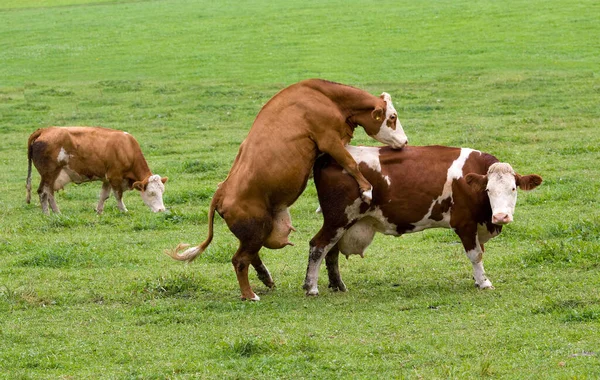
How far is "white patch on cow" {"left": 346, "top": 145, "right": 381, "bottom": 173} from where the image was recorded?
1096cm

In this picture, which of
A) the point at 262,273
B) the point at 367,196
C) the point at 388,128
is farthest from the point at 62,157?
the point at 367,196

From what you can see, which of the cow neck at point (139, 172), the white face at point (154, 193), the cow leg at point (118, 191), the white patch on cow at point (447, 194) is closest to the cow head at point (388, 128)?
the white patch on cow at point (447, 194)

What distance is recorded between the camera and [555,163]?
1780 centimetres

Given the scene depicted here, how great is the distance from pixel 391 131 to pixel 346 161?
Result: 0.88 m

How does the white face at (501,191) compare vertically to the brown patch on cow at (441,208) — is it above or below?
above

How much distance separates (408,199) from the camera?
10898 millimetres

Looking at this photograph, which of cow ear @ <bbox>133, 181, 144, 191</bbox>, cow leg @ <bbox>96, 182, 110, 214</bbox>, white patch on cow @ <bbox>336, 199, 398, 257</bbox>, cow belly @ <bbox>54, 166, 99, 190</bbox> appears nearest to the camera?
white patch on cow @ <bbox>336, 199, 398, 257</bbox>

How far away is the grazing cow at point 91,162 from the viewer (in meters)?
17.0

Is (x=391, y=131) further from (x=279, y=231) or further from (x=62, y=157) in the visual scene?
(x=62, y=157)

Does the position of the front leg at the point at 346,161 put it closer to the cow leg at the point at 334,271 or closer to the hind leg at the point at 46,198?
the cow leg at the point at 334,271

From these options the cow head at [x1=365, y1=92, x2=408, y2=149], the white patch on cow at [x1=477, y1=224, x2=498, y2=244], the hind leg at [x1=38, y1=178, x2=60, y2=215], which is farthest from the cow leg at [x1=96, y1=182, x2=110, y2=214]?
the white patch on cow at [x1=477, y1=224, x2=498, y2=244]

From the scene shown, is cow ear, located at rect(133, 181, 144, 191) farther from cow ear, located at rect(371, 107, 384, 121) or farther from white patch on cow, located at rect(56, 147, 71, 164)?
cow ear, located at rect(371, 107, 384, 121)

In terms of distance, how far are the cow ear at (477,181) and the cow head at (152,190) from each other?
728 centimetres

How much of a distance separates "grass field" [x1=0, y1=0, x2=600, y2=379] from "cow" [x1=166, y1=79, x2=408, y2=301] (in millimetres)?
645
